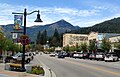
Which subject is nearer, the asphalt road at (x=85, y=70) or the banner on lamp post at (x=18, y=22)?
the banner on lamp post at (x=18, y=22)

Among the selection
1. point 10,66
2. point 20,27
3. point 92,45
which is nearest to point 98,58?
point 92,45

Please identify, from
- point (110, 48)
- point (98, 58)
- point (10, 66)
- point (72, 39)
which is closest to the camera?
point (10, 66)

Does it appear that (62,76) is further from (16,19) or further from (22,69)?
(16,19)

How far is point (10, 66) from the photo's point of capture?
30.3 m

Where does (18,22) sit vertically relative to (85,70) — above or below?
above

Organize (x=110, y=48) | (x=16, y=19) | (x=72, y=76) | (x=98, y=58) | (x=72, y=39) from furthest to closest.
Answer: (x=72, y=39) → (x=110, y=48) → (x=98, y=58) → (x=72, y=76) → (x=16, y=19)

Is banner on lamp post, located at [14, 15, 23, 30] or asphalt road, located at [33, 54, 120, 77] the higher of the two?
banner on lamp post, located at [14, 15, 23, 30]

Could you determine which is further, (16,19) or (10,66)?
(10,66)

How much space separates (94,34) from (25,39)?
364 feet

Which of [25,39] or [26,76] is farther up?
[25,39]

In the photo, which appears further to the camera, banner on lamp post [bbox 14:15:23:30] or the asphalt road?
the asphalt road

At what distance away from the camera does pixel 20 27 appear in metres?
25.4

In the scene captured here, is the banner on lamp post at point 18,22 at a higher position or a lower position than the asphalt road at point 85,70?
higher

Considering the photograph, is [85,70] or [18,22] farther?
[85,70]
